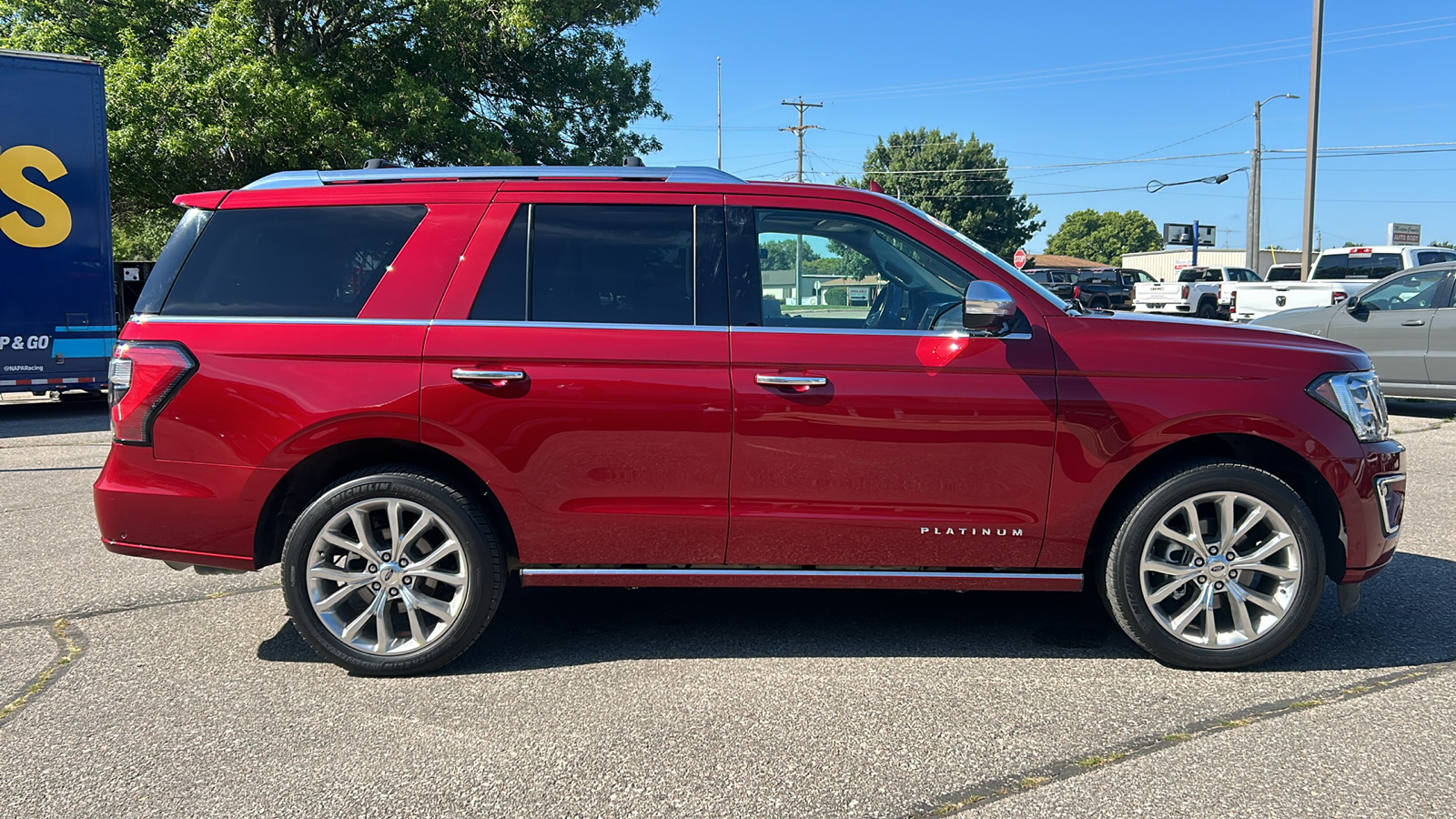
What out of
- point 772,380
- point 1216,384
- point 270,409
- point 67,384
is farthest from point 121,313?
point 1216,384

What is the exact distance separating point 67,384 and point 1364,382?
519 inches

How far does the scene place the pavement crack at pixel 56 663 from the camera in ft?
11.7

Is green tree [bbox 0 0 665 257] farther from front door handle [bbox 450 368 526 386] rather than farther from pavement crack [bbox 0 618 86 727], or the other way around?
front door handle [bbox 450 368 526 386]

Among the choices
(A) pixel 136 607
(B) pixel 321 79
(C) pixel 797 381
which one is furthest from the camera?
(B) pixel 321 79

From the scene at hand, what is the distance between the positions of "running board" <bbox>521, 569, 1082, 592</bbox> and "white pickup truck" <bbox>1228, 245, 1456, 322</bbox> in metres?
18.1

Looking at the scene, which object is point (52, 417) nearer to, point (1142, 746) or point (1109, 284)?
point (1142, 746)

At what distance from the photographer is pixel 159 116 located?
58.2ft

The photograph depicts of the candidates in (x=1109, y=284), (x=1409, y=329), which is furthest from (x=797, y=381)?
(x=1109, y=284)

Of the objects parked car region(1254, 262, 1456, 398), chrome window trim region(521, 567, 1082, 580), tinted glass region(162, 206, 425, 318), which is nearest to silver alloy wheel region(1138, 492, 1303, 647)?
chrome window trim region(521, 567, 1082, 580)

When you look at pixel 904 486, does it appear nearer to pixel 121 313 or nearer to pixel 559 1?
pixel 121 313

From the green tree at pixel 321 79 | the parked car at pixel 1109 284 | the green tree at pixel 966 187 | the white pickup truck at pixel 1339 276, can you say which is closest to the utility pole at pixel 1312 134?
the white pickup truck at pixel 1339 276

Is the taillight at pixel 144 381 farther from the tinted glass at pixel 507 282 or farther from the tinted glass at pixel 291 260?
the tinted glass at pixel 507 282

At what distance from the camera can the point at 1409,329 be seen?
1108 cm

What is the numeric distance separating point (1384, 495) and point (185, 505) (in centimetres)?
458
